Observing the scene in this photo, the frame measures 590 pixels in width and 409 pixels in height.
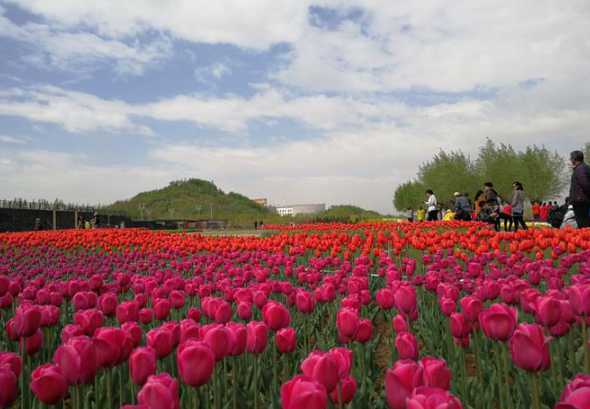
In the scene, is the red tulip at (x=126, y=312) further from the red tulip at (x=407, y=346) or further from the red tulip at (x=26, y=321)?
the red tulip at (x=407, y=346)

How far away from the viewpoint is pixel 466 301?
2.73 metres

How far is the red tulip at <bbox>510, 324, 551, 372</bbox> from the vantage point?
1778 mm

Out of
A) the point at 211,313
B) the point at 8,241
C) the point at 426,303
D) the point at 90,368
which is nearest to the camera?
the point at 90,368

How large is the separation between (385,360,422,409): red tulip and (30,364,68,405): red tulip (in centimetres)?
117

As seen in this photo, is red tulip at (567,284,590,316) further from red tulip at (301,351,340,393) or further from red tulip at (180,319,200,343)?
red tulip at (180,319,200,343)

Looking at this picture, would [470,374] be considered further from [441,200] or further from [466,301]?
[441,200]

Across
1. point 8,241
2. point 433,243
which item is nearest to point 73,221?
point 8,241

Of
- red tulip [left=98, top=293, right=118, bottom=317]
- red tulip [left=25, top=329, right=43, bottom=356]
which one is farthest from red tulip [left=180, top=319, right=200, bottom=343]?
red tulip [left=98, top=293, right=118, bottom=317]

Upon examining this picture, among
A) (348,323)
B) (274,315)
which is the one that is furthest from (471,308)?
(274,315)

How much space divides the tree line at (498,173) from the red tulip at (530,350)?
51.2 m

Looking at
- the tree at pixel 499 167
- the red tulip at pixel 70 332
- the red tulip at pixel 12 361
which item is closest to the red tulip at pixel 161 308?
the red tulip at pixel 70 332

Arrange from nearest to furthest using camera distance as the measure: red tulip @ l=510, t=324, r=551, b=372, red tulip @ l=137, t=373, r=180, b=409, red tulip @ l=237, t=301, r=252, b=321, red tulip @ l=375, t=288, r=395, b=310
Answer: red tulip @ l=137, t=373, r=180, b=409
red tulip @ l=510, t=324, r=551, b=372
red tulip @ l=237, t=301, r=252, b=321
red tulip @ l=375, t=288, r=395, b=310

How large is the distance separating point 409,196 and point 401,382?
65.9m

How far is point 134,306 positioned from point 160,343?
0.86 meters
